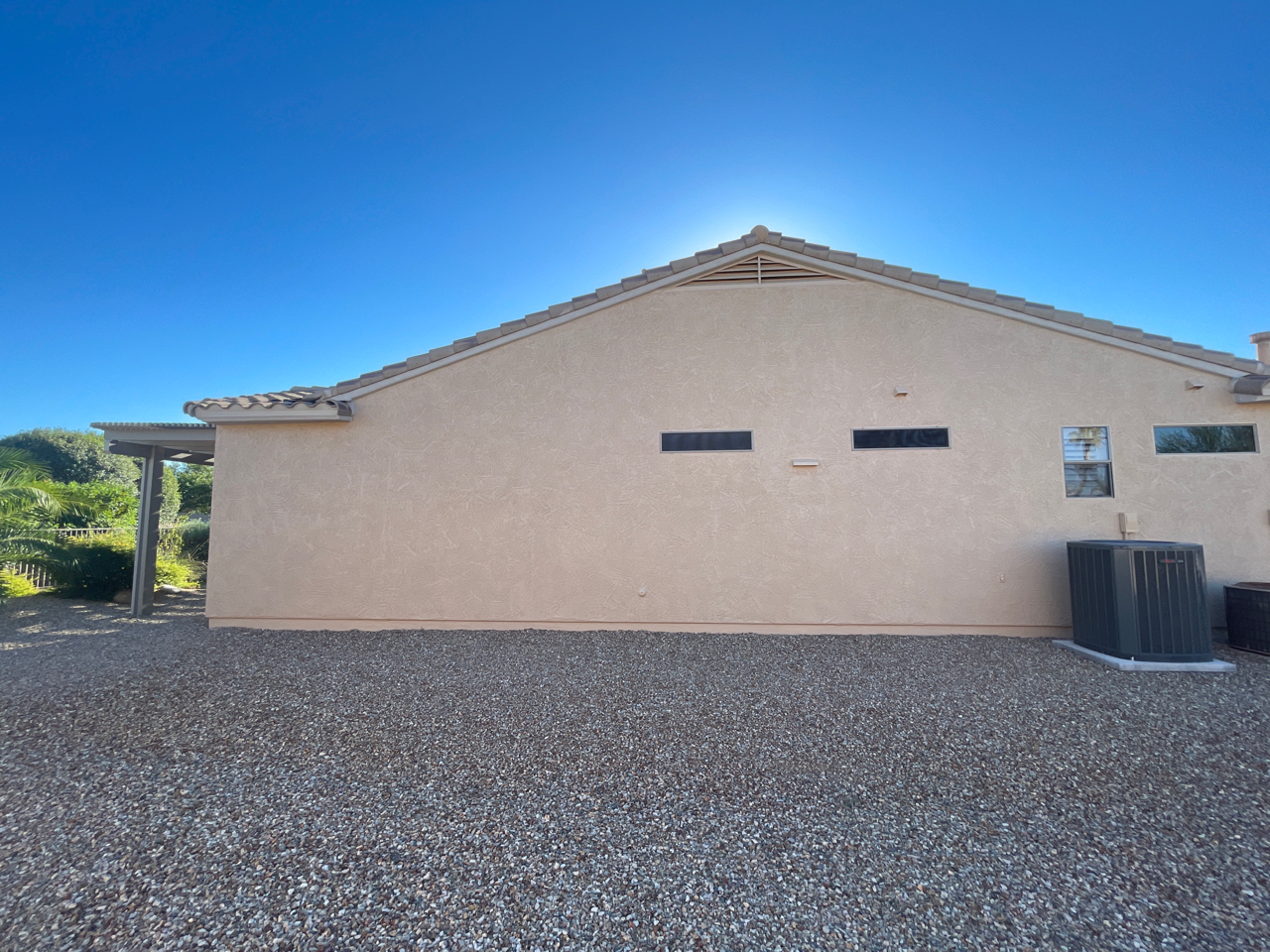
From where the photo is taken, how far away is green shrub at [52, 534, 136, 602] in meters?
9.45

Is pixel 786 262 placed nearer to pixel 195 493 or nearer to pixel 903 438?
pixel 903 438

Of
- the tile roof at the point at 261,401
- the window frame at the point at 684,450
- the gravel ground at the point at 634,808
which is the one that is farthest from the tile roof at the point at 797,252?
the gravel ground at the point at 634,808

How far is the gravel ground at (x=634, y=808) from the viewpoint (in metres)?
1.94

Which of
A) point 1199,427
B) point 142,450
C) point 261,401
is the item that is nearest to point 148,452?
point 142,450

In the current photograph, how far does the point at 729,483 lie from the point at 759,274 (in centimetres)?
292

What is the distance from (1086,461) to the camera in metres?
6.30

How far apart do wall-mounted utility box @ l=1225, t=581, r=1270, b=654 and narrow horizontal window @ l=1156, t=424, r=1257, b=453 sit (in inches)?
65.0

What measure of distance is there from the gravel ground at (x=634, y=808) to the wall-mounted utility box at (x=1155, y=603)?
0.34m

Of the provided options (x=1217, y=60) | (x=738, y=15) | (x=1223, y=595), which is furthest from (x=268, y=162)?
(x=1223, y=595)

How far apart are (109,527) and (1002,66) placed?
20.3 meters

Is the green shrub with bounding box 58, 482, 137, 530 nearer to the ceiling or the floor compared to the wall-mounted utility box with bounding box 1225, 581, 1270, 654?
nearer to the ceiling

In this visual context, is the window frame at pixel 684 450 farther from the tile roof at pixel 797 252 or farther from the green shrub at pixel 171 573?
the green shrub at pixel 171 573

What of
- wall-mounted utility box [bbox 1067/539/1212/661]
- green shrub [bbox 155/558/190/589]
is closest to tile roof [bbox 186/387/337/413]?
green shrub [bbox 155/558/190/589]

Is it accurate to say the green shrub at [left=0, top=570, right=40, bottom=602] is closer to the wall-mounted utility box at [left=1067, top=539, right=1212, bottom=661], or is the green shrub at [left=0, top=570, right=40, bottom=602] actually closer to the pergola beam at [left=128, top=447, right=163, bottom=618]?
the pergola beam at [left=128, top=447, right=163, bottom=618]
